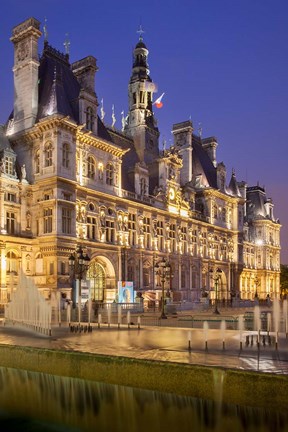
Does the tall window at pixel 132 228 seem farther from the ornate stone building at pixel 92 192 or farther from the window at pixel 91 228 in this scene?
the window at pixel 91 228

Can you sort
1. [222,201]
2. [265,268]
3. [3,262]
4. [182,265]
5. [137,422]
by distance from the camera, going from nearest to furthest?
[137,422], [3,262], [182,265], [222,201], [265,268]

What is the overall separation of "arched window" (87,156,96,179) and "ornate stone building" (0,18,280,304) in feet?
0.38

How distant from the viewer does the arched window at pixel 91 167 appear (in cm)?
4725

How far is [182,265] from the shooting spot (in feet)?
205

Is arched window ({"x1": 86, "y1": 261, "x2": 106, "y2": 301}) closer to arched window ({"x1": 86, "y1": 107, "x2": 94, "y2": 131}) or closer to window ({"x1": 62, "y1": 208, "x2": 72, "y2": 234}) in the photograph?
window ({"x1": 62, "y1": 208, "x2": 72, "y2": 234})

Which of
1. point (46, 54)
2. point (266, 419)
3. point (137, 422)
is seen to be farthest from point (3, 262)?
point (266, 419)

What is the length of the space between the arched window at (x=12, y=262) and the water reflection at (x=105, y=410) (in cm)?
2770

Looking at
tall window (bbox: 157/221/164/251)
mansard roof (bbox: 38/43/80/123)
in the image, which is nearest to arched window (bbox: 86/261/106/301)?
tall window (bbox: 157/221/164/251)

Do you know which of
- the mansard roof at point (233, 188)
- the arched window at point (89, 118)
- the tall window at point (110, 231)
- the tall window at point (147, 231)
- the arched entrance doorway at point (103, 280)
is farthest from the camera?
the mansard roof at point (233, 188)

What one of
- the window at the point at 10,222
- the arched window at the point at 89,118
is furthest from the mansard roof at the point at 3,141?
the arched window at the point at 89,118

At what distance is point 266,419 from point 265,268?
85.4m

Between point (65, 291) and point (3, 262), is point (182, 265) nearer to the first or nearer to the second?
point (65, 291)

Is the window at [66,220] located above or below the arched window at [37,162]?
below

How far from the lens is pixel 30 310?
2620 centimetres
